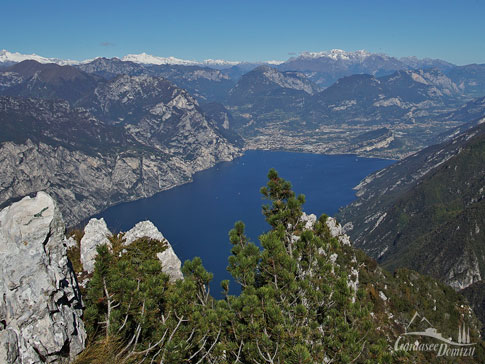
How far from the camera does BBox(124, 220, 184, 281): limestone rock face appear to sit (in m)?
21.0

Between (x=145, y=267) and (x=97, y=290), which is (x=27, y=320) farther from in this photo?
(x=145, y=267)

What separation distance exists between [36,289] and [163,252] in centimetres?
1453

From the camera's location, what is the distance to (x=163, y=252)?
70.3 ft

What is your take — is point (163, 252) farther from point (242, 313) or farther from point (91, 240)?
point (242, 313)

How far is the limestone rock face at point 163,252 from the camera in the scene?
69.1 ft

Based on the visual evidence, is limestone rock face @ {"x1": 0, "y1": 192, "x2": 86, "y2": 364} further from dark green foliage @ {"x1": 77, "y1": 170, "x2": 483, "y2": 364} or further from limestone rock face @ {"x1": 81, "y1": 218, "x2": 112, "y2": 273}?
limestone rock face @ {"x1": 81, "y1": 218, "x2": 112, "y2": 273}

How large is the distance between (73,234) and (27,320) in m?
17.9

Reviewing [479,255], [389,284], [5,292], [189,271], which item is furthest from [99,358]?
[479,255]

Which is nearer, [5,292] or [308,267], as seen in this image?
[5,292]

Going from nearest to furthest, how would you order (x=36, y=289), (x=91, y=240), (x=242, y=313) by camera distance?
(x=36, y=289), (x=242, y=313), (x=91, y=240)

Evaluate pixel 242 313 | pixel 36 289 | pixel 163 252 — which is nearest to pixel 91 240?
pixel 163 252

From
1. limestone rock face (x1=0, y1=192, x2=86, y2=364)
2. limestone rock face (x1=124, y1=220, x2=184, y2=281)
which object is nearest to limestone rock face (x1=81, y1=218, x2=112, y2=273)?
limestone rock face (x1=124, y1=220, x2=184, y2=281)

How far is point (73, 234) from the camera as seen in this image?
23250mm

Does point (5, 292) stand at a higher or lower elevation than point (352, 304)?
higher
